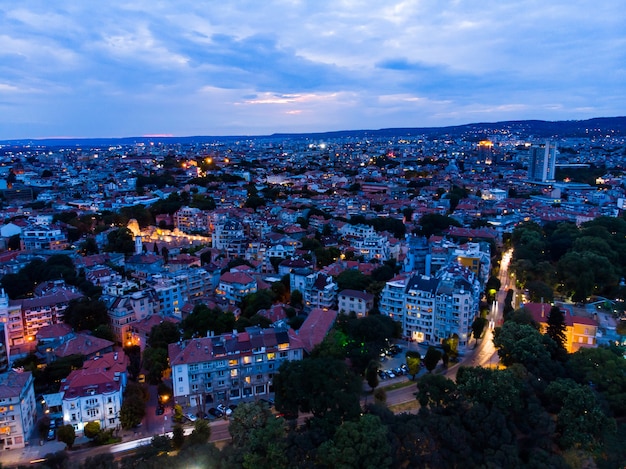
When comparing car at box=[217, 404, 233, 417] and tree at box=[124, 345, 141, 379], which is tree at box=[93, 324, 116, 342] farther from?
car at box=[217, 404, 233, 417]

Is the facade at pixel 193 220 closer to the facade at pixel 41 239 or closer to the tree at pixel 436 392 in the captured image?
the facade at pixel 41 239

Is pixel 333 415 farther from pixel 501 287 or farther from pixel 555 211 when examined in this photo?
pixel 555 211

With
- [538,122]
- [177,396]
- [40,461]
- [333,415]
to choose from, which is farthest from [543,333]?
[538,122]

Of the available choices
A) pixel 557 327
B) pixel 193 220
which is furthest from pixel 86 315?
pixel 193 220

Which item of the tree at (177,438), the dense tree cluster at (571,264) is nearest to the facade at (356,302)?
the dense tree cluster at (571,264)

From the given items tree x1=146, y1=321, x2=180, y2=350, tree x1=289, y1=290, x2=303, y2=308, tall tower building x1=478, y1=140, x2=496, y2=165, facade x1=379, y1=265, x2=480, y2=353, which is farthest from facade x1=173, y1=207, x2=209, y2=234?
tall tower building x1=478, y1=140, x2=496, y2=165

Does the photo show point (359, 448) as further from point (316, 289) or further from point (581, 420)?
point (316, 289)
